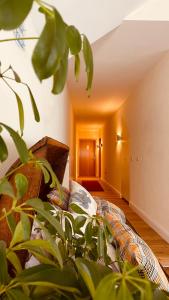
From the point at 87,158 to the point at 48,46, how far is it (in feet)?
44.3

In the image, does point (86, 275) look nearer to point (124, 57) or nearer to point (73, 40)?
point (73, 40)

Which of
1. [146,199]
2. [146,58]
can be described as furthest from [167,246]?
[146,58]

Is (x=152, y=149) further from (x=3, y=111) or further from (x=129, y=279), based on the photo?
(x=129, y=279)

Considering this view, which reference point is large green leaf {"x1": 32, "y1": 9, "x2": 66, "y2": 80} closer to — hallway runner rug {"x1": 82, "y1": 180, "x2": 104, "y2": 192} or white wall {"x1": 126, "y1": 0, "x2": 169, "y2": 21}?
white wall {"x1": 126, "y1": 0, "x2": 169, "y2": 21}

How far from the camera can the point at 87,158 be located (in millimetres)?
13820

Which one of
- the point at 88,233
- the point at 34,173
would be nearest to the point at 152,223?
the point at 34,173

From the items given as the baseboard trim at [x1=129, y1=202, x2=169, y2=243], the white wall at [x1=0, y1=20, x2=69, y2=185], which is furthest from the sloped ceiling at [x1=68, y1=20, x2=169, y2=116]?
the baseboard trim at [x1=129, y1=202, x2=169, y2=243]

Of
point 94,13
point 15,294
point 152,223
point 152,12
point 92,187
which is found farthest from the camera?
point 92,187

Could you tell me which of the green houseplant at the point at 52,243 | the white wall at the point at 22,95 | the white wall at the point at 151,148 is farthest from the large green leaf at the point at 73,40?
the white wall at the point at 151,148

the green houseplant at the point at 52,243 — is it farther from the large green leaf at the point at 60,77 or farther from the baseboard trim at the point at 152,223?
the baseboard trim at the point at 152,223

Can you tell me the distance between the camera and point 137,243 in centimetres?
126

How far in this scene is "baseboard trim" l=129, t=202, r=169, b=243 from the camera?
3.45 metres

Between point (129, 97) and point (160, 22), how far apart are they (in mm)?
3172

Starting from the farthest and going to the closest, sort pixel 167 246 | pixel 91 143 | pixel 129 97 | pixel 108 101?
pixel 91 143 < pixel 108 101 < pixel 129 97 < pixel 167 246
